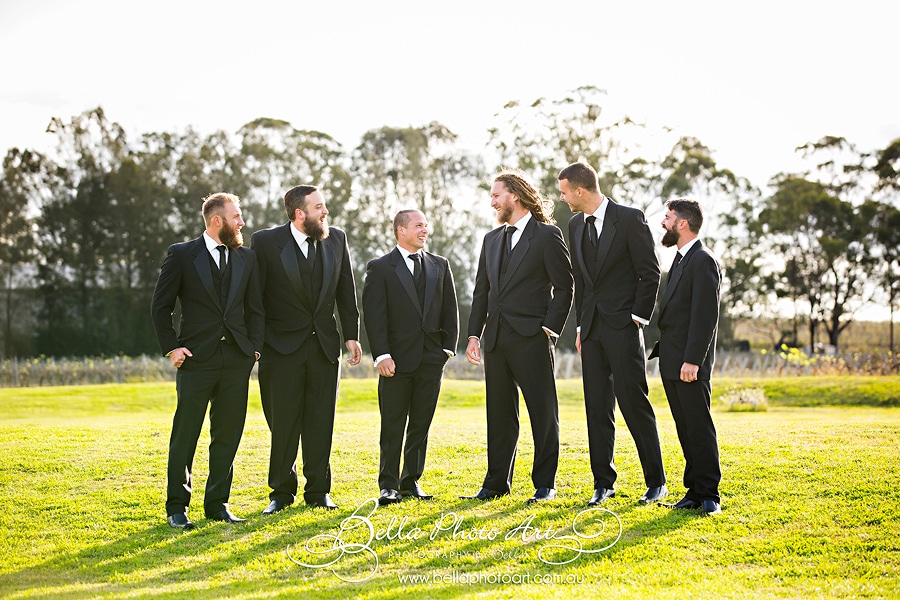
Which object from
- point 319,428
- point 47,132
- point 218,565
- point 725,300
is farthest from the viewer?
point 725,300

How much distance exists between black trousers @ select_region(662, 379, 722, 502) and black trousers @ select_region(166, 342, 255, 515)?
3.18 metres

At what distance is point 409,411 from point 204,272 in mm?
1951

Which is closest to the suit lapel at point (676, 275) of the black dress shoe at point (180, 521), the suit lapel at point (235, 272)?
the suit lapel at point (235, 272)

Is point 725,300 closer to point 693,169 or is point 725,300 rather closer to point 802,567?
point 693,169

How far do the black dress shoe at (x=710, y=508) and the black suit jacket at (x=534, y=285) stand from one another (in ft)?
5.32

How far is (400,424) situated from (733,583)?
9.88ft

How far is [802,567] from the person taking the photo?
190 inches

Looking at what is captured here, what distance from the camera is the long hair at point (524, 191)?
677cm

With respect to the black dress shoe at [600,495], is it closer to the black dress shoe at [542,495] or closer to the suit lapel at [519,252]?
the black dress shoe at [542,495]

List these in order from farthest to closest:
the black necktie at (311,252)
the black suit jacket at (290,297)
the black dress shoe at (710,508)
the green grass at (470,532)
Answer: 1. the black necktie at (311,252)
2. the black suit jacket at (290,297)
3. the black dress shoe at (710,508)
4. the green grass at (470,532)

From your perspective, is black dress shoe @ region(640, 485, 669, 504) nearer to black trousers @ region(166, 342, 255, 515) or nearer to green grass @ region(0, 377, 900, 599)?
green grass @ region(0, 377, 900, 599)

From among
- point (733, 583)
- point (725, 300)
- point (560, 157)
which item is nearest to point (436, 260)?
point (733, 583)

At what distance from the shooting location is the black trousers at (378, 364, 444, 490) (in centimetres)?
683

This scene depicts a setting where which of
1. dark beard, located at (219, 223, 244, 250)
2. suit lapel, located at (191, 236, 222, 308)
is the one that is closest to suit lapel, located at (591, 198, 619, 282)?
dark beard, located at (219, 223, 244, 250)
